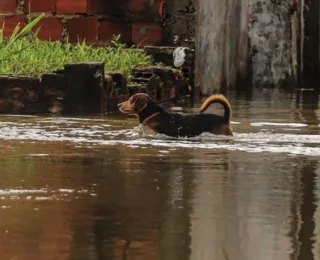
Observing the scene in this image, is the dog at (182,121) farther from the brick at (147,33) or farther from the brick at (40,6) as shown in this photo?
the brick at (40,6)

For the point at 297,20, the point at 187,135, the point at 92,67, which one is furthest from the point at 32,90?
the point at 297,20

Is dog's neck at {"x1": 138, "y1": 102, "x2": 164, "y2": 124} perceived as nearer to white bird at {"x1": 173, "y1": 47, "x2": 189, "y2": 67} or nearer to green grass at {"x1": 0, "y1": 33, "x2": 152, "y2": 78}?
green grass at {"x1": 0, "y1": 33, "x2": 152, "y2": 78}

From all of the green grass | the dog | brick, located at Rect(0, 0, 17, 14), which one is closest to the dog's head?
the dog

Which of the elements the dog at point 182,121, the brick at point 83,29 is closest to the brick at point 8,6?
the brick at point 83,29

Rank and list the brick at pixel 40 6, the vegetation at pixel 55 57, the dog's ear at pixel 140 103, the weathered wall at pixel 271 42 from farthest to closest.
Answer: the weathered wall at pixel 271 42 < the brick at pixel 40 6 < the vegetation at pixel 55 57 < the dog's ear at pixel 140 103

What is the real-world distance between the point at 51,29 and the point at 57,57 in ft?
10.4

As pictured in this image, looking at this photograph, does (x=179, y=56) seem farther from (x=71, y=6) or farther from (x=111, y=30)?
(x=71, y=6)

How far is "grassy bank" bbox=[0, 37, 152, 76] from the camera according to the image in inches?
454

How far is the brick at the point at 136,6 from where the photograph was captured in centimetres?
1565

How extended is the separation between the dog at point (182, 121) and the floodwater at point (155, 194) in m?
0.09

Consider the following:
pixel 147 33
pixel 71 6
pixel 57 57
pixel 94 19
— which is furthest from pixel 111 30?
pixel 57 57

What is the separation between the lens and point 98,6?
51.0 ft

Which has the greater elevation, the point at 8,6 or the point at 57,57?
the point at 8,6

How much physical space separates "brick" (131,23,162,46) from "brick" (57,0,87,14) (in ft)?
2.49
